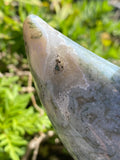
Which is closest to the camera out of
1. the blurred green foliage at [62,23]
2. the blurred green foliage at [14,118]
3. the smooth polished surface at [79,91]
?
the smooth polished surface at [79,91]

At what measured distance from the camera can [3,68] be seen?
1.47 meters

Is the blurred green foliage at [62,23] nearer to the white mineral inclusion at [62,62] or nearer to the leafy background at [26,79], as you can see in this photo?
the leafy background at [26,79]

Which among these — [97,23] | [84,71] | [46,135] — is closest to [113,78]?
[84,71]

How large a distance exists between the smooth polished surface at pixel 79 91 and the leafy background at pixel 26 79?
38 centimetres

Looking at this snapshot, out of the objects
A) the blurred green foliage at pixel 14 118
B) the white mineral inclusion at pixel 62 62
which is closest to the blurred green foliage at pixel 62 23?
the blurred green foliage at pixel 14 118

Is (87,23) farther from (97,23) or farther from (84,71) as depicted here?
(84,71)

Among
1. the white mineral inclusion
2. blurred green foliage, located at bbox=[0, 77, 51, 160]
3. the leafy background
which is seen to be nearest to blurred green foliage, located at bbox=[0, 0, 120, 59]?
the leafy background

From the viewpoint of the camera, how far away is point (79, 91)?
513 millimetres

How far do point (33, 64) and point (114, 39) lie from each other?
5.96ft

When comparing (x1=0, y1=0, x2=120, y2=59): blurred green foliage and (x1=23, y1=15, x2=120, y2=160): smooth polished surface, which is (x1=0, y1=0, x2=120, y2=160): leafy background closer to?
(x1=0, y1=0, x2=120, y2=59): blurred green foliage

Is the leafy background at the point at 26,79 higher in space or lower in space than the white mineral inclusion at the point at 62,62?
lower

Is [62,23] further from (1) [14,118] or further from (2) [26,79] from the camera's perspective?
(1) [14,118]

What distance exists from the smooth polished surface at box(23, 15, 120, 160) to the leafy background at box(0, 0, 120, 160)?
0.38 m

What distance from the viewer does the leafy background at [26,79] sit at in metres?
1.01
